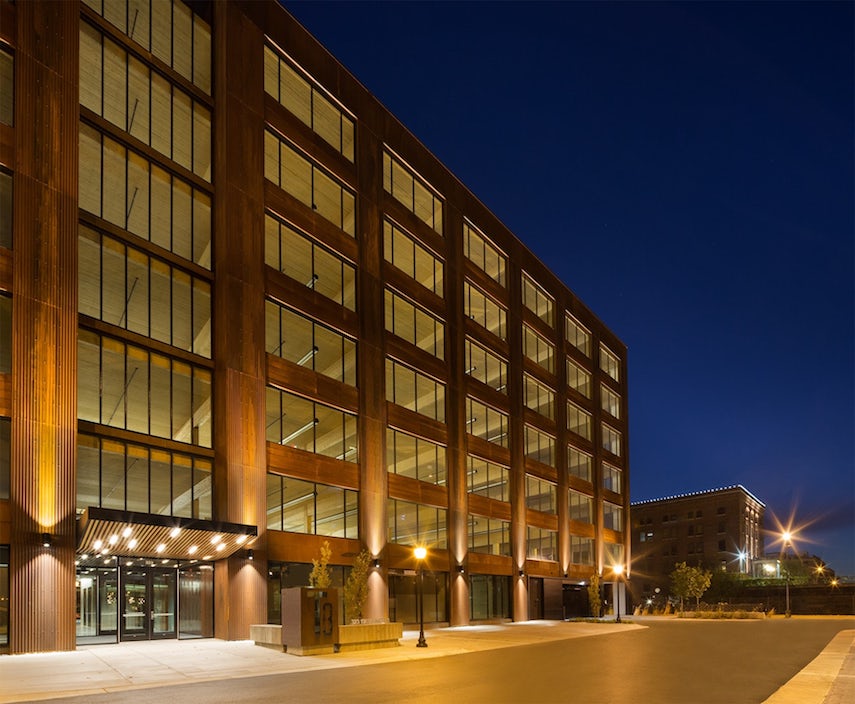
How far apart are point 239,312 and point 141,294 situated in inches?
166

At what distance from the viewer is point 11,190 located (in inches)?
1197

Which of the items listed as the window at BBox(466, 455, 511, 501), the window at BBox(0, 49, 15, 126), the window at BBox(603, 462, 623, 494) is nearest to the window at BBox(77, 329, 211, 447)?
the window at BBox(0, 49, 15, 126)

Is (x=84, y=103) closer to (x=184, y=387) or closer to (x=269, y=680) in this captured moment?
(x=184, y=387)

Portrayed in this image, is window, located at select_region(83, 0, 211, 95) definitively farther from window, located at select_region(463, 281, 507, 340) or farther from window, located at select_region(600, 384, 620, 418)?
window, located at select_region(600, 384, 620, 418)

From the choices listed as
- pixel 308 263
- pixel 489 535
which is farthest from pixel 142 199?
pixel 489 535

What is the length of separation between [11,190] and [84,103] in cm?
548

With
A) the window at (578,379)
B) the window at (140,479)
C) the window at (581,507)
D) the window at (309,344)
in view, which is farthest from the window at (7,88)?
the window at (581,507)

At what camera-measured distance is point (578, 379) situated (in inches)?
3007

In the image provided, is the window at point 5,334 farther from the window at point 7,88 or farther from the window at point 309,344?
the window at point 309,344

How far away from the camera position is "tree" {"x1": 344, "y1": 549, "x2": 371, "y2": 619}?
3656 centimetres

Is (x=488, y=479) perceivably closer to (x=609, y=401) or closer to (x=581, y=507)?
(x=581, y=507)

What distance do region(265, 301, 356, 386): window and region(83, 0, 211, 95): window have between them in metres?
10.5

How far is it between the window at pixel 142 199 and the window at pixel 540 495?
33.5 metres

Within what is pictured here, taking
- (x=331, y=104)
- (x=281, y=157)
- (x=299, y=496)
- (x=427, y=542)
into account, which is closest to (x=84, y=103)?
(x=281, y=157)
